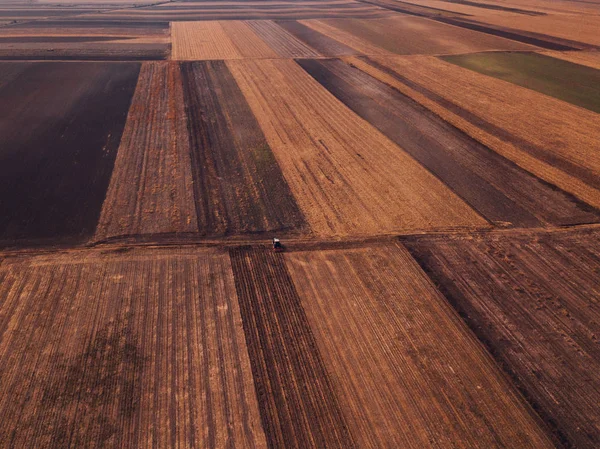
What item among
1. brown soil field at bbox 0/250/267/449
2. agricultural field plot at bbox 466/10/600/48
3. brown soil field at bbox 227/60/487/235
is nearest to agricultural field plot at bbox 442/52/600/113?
agricultural field plot at bbox 466/10/600/48

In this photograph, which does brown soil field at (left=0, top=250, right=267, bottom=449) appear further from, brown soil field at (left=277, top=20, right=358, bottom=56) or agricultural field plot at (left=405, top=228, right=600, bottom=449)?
brown soil field at (left=277, top=20, right=358, bottom=56)

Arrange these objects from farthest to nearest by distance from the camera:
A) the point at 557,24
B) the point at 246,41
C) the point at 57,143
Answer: the point at 557,24 < the point at 246,41 < the point at 57,143

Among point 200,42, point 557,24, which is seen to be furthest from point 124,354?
point 557,24

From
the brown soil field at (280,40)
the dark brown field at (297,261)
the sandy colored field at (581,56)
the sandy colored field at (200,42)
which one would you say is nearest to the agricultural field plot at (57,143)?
the dark brown field at (297,261)

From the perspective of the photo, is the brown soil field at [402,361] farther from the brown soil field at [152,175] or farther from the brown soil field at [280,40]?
the brown soil field at [280,40]

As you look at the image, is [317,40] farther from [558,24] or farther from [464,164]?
[558,24]

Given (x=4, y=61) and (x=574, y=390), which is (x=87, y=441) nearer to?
(x=574, y=390)
